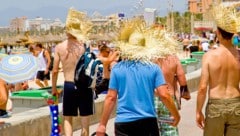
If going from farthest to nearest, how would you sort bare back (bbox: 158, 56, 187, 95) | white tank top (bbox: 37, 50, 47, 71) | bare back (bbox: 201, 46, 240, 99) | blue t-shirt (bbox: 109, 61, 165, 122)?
1. white tank top (bbox: 37, 50, 47, 71)
2. bare back (bbox: 158, 56, 187, 95)
3. bare back (bbox: 201, 46, 240, 99)
4. blue t-shirt (bbox: 109, 61, 165, 122)

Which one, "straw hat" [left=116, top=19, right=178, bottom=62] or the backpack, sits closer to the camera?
"straw hat" [left=116, top=19, right=178, bottom=62]

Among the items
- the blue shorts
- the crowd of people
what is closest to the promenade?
the blue shorts

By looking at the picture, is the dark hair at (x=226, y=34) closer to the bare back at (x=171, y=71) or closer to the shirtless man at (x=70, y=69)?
the bare back at (x=171, y=71)

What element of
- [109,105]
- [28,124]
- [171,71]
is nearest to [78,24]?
[28,124]

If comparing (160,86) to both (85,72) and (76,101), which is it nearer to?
(85,72)

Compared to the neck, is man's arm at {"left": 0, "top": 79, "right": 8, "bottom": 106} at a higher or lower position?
lower

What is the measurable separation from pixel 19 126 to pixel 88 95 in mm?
995

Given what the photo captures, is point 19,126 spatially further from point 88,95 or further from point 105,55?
point 105,55

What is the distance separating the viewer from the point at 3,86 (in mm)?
6215

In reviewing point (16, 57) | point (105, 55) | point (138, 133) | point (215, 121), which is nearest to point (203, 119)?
point (215, 121)

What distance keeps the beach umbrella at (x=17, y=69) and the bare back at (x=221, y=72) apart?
3735 mm

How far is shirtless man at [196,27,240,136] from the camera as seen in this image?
5.32 metres

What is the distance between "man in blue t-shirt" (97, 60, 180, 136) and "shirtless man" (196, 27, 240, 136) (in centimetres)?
68

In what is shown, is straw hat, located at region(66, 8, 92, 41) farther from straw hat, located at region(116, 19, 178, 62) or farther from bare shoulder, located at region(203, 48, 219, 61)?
bare shoulder, located at region(203, 48, 219, 61)
